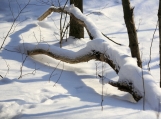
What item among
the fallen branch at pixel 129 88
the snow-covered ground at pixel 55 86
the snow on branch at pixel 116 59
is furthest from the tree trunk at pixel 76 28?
the fallen branch at pixel 129 88

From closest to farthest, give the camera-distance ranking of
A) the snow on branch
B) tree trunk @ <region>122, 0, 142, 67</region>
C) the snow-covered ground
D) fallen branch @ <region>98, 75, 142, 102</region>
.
Answer: the snow-covered ground → the snow on branch → fallen branch @ <region>98, 75, 142, 102</region> → tree trunk @ <region>122, 0, 142, 67</region>

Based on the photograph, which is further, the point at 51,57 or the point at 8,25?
the point at 8,25

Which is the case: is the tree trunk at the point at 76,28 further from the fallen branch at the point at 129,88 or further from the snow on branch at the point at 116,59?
the fallen branch at the point at 129,88

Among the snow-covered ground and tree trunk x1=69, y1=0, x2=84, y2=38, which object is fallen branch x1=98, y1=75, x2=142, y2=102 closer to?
the snow-covered ground

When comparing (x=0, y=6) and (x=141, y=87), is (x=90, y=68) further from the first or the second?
(x=0, y=6)

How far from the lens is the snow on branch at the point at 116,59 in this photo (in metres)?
3.00

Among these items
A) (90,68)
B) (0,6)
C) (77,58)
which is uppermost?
(0,6)

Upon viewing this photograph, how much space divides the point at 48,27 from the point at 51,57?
2647 mm

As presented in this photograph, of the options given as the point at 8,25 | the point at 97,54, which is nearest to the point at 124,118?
the point at 97,54

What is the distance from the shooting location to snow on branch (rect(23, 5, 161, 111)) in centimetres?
300

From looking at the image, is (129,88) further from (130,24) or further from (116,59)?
(130,24)

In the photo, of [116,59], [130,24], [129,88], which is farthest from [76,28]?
[129,88]

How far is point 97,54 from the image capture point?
13.0 feet

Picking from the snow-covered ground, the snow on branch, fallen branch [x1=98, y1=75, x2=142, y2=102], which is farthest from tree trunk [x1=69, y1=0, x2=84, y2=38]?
fallen branch [x1=98, y1=75, x2=142, y2=102]
